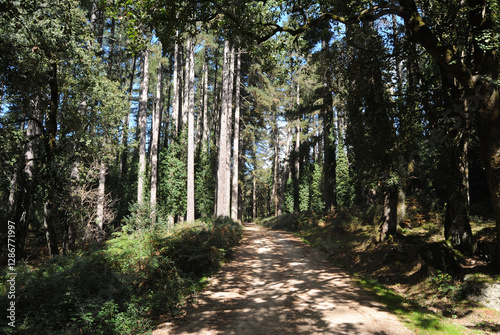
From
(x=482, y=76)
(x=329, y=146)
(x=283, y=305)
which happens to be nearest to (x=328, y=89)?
(x=329, y=146)

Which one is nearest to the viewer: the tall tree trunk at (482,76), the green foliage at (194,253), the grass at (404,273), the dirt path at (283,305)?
the dirt path at (283,305)

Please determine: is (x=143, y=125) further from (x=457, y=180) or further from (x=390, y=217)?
(x=457, y=180)

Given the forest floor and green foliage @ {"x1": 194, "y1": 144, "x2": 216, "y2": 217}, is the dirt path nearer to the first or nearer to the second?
the forest floor

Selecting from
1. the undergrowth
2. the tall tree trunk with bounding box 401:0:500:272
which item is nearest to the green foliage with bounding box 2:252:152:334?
the undergrowth

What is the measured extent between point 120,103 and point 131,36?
8.07 metres

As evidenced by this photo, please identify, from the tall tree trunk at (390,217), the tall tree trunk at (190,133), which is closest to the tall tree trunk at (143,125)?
the tall tree trunk at (190,133)

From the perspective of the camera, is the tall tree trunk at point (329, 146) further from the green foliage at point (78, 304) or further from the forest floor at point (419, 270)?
the green foliage at point (78, 304)

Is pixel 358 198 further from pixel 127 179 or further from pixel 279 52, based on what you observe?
pixel 127 179

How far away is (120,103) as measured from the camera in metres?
12.8

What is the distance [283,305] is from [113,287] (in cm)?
365

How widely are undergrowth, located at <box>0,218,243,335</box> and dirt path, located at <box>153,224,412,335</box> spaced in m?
0.60

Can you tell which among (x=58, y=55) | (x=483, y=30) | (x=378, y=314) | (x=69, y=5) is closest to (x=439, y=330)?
(x=378, y=314)

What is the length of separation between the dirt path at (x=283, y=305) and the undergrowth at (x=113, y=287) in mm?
596

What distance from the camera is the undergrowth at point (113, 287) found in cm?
455
